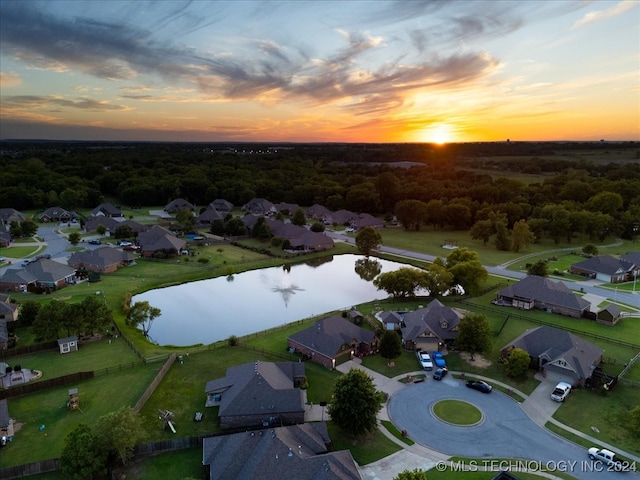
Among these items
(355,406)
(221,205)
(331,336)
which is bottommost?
(331,336)

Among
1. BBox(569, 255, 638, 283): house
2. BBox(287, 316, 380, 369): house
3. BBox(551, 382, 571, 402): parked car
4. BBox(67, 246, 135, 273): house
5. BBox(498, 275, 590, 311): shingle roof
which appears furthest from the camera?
BBox(67, 246, 135, 273): house

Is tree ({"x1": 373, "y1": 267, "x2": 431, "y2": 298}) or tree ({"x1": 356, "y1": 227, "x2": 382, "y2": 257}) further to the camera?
tree ({"x1": 356, "y1": 227, "x2": 382, "y2": 257})

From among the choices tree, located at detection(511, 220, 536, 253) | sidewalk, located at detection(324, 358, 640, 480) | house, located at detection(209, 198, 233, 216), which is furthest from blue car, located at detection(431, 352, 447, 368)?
house, located at detection(209, 198, 233, 216)

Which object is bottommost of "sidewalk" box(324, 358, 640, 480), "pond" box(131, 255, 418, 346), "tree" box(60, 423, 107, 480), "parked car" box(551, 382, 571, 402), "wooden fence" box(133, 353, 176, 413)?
"pond" box(131, 255, 418, 346)

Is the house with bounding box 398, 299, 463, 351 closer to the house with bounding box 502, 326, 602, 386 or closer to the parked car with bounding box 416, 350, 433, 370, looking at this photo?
the parked car with bounding box 416, 350, 433, 370

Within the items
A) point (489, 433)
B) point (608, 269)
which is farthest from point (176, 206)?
point (489, 433)

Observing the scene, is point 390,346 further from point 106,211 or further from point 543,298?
point 106,211
